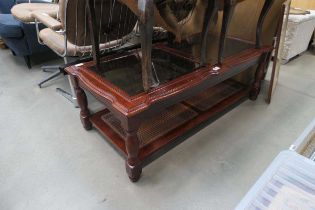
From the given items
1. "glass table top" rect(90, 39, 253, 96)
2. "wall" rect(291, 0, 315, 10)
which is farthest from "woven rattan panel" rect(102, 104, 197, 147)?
"wall" rect(291, 0, 315, 10)

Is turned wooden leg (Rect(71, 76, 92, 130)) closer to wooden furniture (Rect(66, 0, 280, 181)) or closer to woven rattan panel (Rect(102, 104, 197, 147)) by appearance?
wooden furniture (Rect(66, 0, 280, 181))

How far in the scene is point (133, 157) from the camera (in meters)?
1.17

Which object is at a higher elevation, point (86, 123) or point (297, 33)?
point (297, 33)

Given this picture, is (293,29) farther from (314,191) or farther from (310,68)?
(314,191)

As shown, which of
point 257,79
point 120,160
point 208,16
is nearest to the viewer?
point 208,16

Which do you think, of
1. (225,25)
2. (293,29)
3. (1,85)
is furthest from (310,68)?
(1,85)

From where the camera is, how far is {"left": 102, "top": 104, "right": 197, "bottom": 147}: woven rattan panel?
1455 millimetres

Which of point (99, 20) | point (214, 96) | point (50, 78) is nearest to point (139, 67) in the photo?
point (99, 20)

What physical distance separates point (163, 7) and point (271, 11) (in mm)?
1118

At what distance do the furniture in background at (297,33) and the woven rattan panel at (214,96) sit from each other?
83 cm

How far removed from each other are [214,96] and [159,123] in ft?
2.03

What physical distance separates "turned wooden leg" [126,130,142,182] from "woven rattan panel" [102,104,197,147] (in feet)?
0.56

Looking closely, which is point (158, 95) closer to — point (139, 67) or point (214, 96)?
point (139, 67)

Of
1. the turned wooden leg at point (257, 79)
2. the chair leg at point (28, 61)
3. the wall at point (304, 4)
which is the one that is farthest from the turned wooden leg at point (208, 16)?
the wall at point (304, 4)
